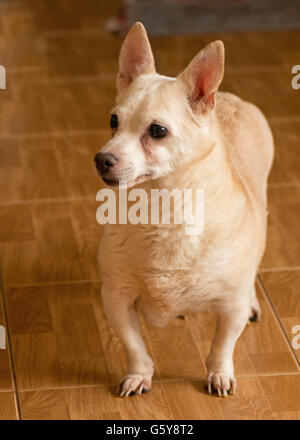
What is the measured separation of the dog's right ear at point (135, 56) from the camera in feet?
6.58

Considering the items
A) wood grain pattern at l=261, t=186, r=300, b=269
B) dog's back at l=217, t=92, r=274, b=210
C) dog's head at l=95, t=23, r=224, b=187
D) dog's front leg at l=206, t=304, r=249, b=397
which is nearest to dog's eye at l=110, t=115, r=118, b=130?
dog's head at l=95, t=23, r=224, b=187

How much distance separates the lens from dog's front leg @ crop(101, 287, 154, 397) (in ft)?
7.20

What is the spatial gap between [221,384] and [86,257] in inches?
33.5

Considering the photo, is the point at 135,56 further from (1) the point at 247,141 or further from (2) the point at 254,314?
(2) the point at 254,314

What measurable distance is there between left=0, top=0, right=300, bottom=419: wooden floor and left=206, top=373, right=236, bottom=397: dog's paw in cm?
3

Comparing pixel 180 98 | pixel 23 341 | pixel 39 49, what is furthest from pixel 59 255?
pixel 39 49

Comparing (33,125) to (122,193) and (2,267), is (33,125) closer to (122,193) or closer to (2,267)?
(2,267)

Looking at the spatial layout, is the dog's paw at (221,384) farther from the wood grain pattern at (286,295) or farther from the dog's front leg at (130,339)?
the wood grain pattern at (286,295)

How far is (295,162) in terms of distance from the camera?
358 centimetres

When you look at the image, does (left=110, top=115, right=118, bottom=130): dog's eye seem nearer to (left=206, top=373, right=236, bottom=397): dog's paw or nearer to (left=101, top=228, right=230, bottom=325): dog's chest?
(left=101, top=228, right=230, bottom=325): dog's chest

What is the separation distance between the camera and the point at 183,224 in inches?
79.0

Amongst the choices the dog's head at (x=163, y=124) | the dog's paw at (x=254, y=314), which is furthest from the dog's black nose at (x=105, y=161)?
the dog's paw at (x=254, y=314)

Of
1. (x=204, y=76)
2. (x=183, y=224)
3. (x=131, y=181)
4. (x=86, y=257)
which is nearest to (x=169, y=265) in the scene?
(x=183, y=224)

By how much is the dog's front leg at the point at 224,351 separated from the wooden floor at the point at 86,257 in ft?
0.15
